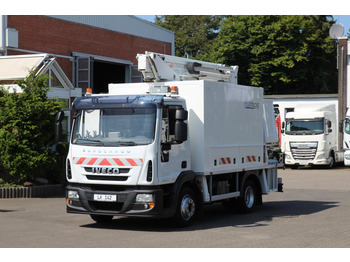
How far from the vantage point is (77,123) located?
1198 cm

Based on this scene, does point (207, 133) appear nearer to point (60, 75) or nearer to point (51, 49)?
point (60, 75)

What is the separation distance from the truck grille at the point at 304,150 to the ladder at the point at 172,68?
59.7 ft

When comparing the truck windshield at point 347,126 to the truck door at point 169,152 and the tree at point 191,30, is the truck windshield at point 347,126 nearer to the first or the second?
the truck door at point 169,152

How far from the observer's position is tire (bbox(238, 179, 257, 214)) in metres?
14.3

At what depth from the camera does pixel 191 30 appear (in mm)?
68438

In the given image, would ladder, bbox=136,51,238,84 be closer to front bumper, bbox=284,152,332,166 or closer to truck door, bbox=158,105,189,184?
truck door, bbox=158,105,189,184

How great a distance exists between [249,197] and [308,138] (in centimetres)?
1809

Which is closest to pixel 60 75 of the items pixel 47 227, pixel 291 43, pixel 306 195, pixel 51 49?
pixel 51 49

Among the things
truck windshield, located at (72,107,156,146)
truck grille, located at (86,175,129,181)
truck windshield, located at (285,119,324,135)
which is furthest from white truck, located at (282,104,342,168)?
truck grille, located at (86,175,129,181)

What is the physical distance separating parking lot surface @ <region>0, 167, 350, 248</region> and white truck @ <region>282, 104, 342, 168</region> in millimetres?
15120

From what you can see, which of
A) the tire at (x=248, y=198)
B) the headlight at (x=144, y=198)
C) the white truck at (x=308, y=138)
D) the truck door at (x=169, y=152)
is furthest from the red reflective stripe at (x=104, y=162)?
the white truck at (x=308, y=138)

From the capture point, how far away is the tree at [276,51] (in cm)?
4997

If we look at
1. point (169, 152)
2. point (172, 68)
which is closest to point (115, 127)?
point (169, 152)

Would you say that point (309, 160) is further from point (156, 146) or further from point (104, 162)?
point (104, 162)
